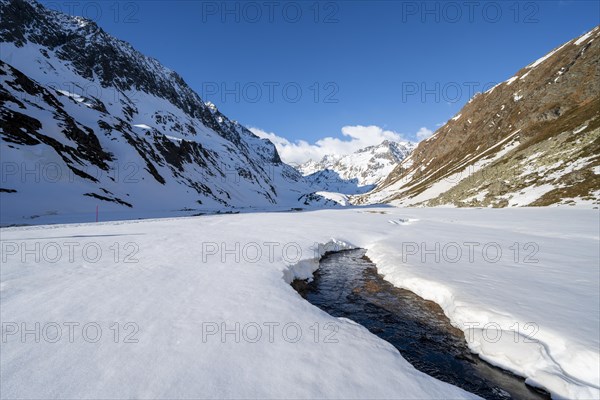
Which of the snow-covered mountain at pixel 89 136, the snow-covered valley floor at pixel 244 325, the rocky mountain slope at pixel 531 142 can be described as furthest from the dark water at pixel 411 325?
the rocky mountain slope at pixel 531 142

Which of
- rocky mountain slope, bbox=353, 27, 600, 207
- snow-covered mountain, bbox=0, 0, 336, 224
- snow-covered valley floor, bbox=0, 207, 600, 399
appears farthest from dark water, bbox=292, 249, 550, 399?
rocky mountain slope, bbox=353, 27, 600, 207

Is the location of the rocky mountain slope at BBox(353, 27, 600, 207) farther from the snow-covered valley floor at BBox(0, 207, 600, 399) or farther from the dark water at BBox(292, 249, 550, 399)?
the dark water at BBox(292, 249, 550, 399)

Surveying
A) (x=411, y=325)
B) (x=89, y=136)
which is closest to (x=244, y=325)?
(x=411, y=325)

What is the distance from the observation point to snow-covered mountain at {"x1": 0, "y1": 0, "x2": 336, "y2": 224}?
1369 inches

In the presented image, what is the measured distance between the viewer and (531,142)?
183ft

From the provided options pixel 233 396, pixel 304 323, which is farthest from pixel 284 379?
pixel 304 323

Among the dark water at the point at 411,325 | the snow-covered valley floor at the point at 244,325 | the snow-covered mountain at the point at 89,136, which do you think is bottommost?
the dark water at the point at 411,325

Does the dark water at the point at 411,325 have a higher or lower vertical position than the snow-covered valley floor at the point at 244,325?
lower

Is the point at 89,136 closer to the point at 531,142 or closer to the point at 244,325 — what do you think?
the point at 244,325

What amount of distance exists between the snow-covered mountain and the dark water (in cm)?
3036

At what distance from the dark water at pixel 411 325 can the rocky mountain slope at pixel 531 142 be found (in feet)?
103

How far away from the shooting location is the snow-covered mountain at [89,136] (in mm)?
34781

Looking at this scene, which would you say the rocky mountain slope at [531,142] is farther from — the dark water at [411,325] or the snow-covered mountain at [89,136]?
the snow-covered mountain at [89,136]

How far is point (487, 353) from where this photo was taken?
19.8ft
